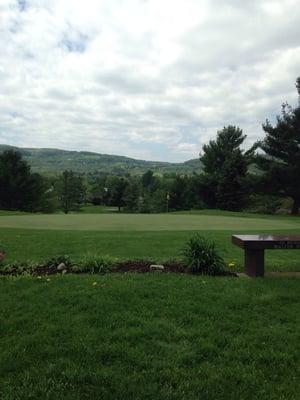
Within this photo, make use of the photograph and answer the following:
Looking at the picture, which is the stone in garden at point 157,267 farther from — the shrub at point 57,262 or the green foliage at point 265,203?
the green foliage at point 265,203

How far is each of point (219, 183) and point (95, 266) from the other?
140 feet

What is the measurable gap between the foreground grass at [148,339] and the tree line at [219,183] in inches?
1282

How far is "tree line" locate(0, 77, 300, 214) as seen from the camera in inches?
1478

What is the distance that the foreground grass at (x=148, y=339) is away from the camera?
3.50m

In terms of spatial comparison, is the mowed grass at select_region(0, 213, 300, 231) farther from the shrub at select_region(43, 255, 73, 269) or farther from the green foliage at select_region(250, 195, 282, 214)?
the green foliage at select_region(250, 195, 282, 214)

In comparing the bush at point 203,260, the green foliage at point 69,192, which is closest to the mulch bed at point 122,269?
the bush at point 203,260

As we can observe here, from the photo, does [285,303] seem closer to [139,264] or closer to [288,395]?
[288,395]

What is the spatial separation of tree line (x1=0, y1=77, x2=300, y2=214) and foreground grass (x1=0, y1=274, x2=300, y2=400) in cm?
3257

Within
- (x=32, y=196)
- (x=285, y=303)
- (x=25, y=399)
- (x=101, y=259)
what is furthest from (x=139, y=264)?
(x=32, y=196)

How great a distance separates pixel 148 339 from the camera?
14.5 ft

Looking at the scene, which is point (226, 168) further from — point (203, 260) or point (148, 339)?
point (148, 339)

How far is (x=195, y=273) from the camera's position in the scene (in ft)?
23.5

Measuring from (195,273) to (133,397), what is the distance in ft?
12.9

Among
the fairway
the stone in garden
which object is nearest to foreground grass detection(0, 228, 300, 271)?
the stone in garden
